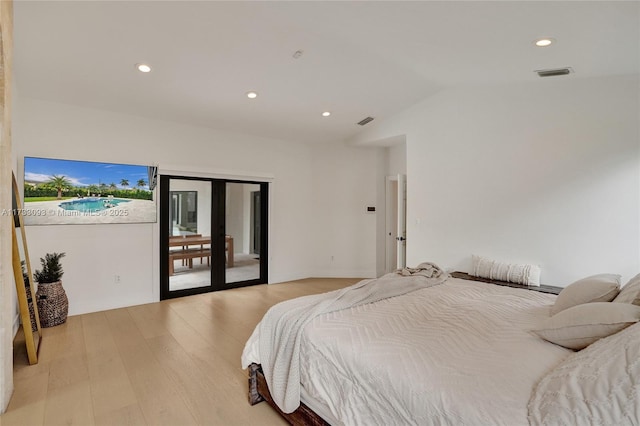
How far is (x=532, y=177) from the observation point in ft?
12.7

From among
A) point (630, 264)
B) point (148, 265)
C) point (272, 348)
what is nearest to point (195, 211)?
point (148, 265)

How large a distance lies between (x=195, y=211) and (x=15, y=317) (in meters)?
2.45

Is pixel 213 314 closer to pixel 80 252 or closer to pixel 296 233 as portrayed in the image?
pixel 80 252

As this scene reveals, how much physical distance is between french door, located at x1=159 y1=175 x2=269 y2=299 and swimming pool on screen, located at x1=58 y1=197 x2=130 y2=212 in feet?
2.11

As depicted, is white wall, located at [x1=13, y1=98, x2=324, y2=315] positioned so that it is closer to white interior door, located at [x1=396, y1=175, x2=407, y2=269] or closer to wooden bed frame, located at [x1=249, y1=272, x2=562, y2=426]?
white interior door, located at [x1=396, y1=175, x2=407, y2=269]

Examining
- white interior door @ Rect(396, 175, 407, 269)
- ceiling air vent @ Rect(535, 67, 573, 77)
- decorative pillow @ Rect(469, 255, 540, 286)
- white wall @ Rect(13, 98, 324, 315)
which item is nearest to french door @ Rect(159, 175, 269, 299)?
white wall @ Rect(13, 98, 324, 315)

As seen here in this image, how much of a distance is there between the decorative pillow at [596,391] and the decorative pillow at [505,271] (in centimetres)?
279

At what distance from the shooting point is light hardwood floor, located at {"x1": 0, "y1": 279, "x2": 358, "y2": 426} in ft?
6.82

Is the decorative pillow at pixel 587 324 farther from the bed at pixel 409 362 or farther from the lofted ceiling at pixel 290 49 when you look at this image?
the lofted ceiling at pixel 290 49

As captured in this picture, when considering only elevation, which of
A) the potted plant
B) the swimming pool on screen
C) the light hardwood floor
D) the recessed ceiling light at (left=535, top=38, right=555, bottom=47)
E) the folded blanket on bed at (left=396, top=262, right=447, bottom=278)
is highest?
the recessed ceiling light at (left=535, top=38, right=555, bottom=47)

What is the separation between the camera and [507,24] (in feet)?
8.87

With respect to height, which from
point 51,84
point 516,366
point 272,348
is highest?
point 51,84

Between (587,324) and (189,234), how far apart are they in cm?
497

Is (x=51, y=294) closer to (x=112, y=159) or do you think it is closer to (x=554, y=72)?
(x=112, y=159)
